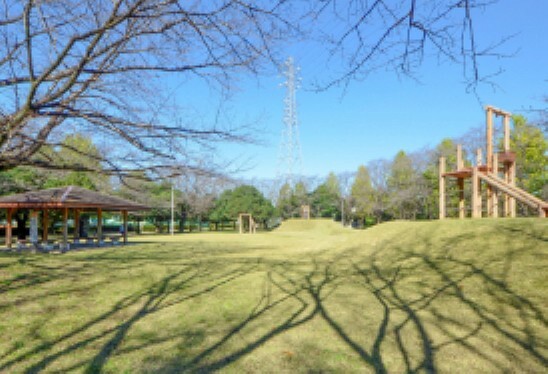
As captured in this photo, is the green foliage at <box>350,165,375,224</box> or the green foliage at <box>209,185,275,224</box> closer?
the green foliage at <box>209,185,275,224</box>

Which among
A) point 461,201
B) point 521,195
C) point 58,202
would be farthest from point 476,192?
point 58,202

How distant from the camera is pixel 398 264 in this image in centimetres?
760

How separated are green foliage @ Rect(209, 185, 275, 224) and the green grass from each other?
23.9 meters

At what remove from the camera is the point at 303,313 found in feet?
15.5

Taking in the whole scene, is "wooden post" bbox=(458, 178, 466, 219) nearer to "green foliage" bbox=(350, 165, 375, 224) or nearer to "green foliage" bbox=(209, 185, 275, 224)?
"green foliage" bbox=(209, 185, 275, 224)

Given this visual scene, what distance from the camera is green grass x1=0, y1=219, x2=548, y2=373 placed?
3.28 meters

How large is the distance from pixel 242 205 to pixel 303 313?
27939 millimetres

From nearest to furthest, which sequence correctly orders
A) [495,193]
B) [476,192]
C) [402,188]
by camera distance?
[476,192]
[495,193]
[402,188]

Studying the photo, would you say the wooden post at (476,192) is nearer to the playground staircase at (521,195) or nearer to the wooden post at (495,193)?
the playground staircase at (521,195)

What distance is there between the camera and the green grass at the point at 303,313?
129 inches

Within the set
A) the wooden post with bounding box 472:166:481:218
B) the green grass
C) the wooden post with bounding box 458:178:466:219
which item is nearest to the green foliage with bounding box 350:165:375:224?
the wooden post with bounding box 458:178:466:219

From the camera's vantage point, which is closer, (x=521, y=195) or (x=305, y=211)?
(x=521, y=195)

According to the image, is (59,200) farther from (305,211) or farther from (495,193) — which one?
(305,211)

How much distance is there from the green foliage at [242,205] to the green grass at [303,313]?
23891 millimetres
